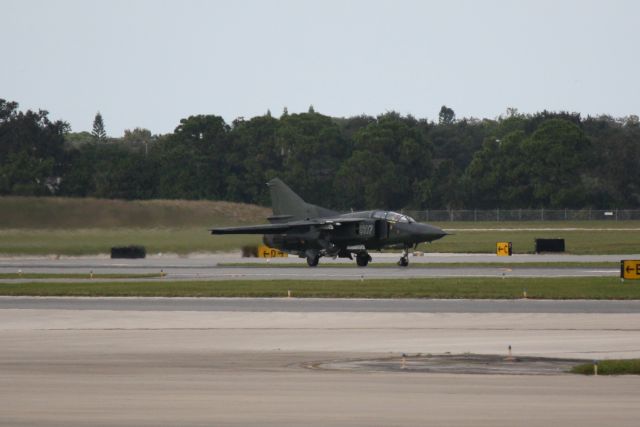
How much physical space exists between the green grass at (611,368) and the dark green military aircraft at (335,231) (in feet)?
107

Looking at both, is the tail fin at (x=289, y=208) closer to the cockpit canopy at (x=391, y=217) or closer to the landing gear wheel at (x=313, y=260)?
the landing gear wheel at (x=313, y=260)

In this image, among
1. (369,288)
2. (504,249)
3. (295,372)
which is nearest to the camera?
(295,372)

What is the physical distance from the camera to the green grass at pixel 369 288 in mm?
37000

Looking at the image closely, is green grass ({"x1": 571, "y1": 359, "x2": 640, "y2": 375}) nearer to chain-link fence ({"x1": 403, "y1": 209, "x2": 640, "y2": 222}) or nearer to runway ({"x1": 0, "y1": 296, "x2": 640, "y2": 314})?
runway ({"x1": 0, "y1": 296, "x2": 640, "y2": 314})

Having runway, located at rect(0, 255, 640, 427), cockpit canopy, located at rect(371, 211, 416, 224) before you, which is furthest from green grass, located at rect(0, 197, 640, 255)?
runway, located at rect(0, 255, 640, 427)

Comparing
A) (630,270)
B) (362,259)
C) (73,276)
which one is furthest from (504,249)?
(73,276)

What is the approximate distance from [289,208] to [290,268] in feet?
16.4

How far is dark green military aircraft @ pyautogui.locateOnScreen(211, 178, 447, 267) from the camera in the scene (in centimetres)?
5383

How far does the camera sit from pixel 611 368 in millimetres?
19812

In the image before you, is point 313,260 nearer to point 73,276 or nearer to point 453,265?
point 453,265

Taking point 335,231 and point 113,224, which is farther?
point 113,224

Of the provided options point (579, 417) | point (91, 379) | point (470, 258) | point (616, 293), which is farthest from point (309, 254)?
point (579, 417)

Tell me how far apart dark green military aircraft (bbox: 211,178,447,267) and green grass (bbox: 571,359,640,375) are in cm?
3273

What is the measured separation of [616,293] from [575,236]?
52557 mm
